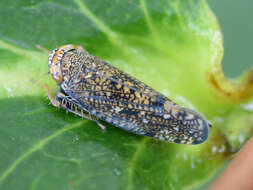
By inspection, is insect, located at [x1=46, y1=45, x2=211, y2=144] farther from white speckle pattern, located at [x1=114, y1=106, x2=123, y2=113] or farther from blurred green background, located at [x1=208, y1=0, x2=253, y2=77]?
blurred green background, located at [x1=208, y1=0, x2=253, y2=77]

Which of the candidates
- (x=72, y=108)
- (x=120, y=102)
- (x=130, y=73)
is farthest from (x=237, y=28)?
(x=72, y=108)

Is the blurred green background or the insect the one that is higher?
the blurred green background

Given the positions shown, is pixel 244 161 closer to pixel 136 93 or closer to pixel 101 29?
pixel 136 93

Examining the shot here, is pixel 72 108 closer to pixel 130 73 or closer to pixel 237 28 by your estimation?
pixel 130 73

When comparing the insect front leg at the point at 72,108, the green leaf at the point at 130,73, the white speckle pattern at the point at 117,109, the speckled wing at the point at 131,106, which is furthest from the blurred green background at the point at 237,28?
the insect front leg at the point at 72,108

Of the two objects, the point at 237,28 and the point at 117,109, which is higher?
the point at 237,28

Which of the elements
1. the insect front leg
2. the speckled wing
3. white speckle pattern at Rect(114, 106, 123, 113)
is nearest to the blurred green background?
the speckled wing

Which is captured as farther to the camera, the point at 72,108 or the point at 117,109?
the point at 117,109

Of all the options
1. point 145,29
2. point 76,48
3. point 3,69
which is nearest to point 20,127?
point 3,69
